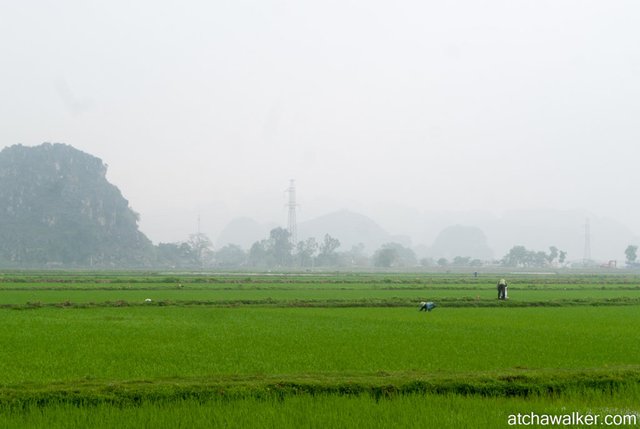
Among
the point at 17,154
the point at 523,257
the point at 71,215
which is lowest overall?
the point at 523,257

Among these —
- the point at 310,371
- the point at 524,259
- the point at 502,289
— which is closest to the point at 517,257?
the point at 524,259

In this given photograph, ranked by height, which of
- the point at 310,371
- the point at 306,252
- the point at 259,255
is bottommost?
the point at 259,255

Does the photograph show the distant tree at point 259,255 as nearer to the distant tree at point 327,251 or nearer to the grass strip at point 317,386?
the distant tree at point 327,251

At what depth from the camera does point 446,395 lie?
7.68 meters

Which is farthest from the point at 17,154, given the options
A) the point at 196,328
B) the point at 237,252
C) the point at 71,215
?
the point at 196,328

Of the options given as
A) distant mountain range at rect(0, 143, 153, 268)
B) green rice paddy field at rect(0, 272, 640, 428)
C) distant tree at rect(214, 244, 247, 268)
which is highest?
distant mountain range at rect(0, 143, 153, 268)

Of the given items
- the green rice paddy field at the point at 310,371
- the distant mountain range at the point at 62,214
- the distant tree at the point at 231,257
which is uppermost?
the distant mountain range at the point at 62,214

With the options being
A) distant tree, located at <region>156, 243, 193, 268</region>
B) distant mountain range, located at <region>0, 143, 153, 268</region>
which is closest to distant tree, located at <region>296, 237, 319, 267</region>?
distant tree, located at <region>156, 243, 193, 268</region>

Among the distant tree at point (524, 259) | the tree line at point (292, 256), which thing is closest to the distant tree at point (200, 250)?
the tree line at point (292, 256)

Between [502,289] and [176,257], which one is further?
[176,257]

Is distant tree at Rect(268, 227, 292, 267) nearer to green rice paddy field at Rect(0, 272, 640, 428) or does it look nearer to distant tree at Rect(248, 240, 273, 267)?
distant tree at Rect(248, 240, 273, 267)

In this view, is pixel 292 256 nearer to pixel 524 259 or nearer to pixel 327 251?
pixel 327 251

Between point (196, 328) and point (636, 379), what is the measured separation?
374 inches

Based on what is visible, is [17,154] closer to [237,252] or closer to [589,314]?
[237,252]
